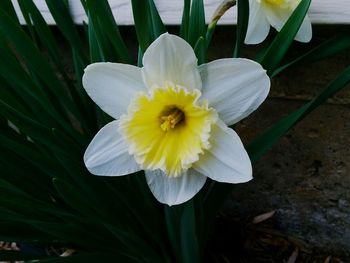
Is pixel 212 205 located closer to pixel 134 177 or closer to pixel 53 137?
pixel 134 177

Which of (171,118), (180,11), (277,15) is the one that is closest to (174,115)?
(171,118)

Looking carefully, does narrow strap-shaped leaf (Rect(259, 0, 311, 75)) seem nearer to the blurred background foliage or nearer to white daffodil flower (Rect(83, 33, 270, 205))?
the blurred background foliage

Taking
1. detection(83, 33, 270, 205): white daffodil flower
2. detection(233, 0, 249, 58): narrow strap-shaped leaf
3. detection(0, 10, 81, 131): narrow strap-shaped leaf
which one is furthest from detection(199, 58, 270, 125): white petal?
detection(0, 10, 81, 131): narrow strap-shaped leaf

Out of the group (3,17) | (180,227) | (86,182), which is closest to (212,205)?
(180,227)

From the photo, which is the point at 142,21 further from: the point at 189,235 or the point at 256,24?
the point at 189,235

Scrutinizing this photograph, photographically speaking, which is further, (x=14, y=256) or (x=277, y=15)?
(x=14, y=256)
